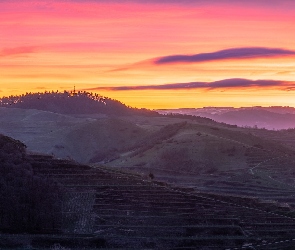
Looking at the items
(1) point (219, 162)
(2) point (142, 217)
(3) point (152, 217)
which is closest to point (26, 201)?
(2) point (142, 217)

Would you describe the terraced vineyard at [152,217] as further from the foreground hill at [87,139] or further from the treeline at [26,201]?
the foreground hill at [87,139]

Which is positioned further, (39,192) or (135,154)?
(135,154)

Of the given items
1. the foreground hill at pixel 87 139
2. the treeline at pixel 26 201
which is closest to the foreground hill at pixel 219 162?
the foreground hill at pixel 87 139

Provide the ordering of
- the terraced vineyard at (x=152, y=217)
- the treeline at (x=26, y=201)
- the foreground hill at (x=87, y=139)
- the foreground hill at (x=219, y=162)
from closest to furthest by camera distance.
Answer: the terraced vineyard at (x=152, y=217)
the treeline at (x=26, y=201)
the foreground hill at (x=219, y=162)
the foreground hill at (x=87, y=139)

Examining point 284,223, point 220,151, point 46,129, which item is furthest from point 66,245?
point 46,129

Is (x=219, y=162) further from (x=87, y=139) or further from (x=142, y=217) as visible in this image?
(x=142, y=217)

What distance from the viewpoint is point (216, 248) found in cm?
6134

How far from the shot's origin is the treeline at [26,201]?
64.7 meters

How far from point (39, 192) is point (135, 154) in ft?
228

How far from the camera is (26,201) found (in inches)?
2598

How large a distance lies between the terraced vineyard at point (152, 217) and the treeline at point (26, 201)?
5.07 feet

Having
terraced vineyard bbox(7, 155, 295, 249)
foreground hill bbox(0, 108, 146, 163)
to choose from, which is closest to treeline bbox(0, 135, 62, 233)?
terraced vineyard bbox(7, 155, 295, 249)

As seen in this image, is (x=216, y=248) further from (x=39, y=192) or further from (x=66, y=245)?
(x=39, y=192)

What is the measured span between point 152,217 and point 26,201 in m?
12.3
